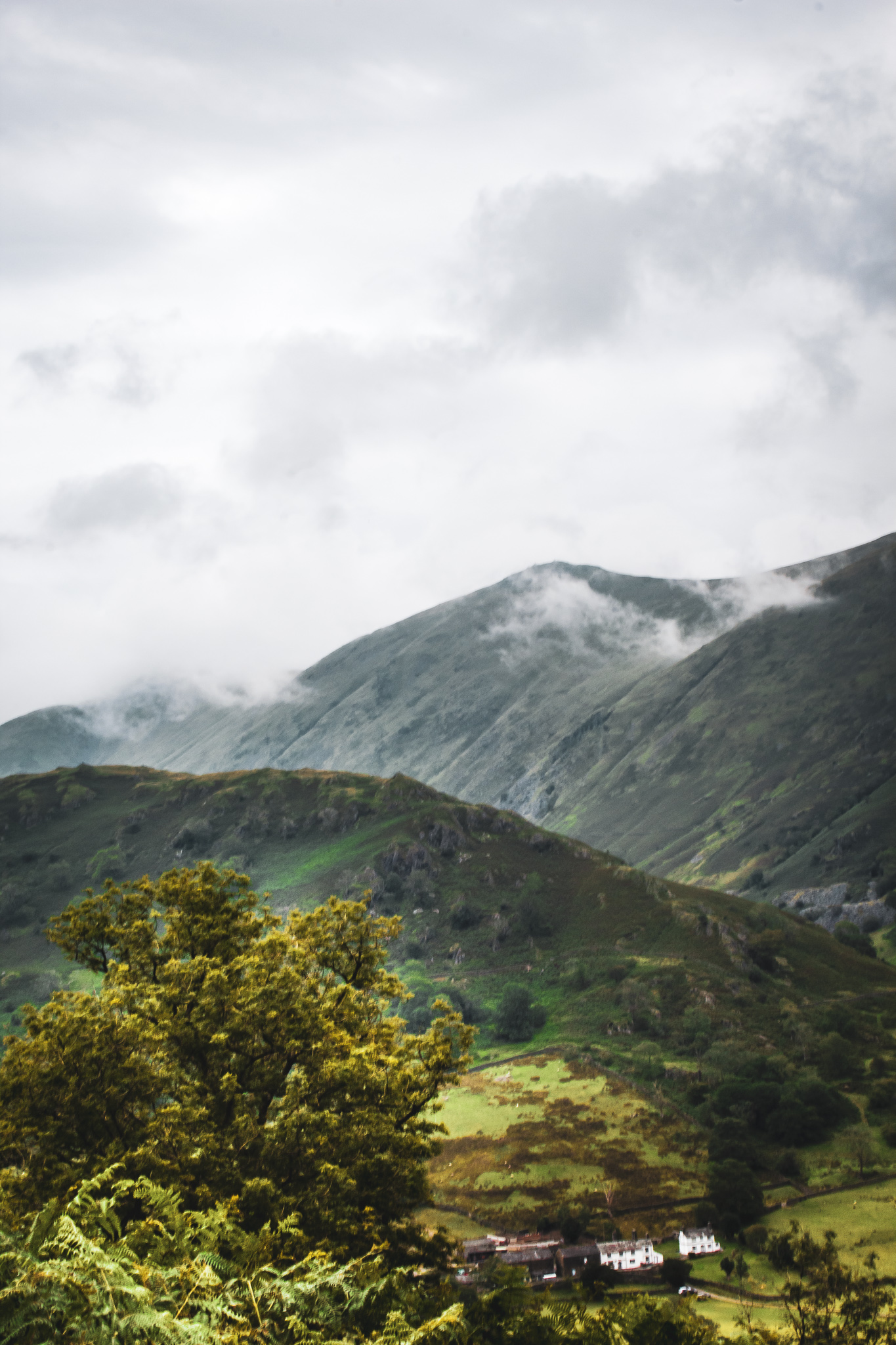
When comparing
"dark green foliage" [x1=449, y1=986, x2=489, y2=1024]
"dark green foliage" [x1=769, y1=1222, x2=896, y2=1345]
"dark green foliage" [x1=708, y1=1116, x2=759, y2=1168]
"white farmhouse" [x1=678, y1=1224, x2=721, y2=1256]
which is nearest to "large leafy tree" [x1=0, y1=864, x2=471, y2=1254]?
"dark green foliage" [x1=769, y1=1222, x2=896, y2=1345]

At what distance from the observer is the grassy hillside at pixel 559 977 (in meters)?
88.1

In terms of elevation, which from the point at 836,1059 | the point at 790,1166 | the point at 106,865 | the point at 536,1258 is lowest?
the point at 836,1059

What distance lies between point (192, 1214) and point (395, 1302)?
15.6ft

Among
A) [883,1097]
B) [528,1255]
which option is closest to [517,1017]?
[883,1097]

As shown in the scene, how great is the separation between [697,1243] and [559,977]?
7554 centimetres

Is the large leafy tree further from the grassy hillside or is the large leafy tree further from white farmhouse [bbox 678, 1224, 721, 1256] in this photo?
the grassy hillside

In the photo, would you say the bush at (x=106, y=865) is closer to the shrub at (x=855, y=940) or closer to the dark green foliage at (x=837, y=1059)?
the dark green foliage at (x=837, y=1059)

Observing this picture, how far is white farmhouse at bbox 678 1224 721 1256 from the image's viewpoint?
6519 cm

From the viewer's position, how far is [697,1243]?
65750 mm

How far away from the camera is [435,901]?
162 metres

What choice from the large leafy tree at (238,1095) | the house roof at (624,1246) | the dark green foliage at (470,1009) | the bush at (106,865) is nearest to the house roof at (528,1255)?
the house roof at (624,1246)

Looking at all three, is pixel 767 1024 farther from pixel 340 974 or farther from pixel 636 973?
pixel 340 974

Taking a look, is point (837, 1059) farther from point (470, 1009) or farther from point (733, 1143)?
point (470, 1009)

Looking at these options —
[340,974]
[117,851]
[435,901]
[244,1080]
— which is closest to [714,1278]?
[340,974]
